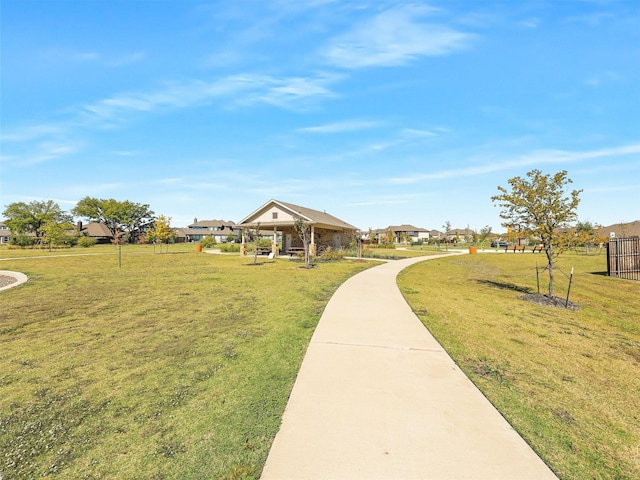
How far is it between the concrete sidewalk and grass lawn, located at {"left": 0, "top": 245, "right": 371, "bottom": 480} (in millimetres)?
304

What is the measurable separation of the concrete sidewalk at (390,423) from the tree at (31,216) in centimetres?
7340

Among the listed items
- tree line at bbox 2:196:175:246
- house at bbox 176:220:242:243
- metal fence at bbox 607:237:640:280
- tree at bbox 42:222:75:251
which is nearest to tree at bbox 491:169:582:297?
metal fence at bbox 607:237:640:280

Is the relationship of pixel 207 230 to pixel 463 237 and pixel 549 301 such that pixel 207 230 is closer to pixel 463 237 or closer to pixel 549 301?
pixel 463 237

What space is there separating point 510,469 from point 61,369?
20.4ft

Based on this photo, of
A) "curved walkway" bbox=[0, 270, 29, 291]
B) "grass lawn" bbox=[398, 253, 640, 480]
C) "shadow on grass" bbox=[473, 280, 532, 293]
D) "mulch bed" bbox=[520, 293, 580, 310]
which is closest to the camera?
"grass lawn" bbox=[398, 253, 640, 480]

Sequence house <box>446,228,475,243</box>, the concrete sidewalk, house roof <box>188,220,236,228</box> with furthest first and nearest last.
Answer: house roof <box>188,220,236,228</box>, house <box>446,228,475,243</box>, the concrete sidewalk

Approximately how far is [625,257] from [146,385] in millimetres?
22534

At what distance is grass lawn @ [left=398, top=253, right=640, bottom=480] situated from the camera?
9.59 feet

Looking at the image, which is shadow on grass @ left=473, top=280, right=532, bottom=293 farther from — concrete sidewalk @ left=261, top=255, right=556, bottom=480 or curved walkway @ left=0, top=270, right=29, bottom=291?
curved walkway @ left=0, top=270, right=29, bottom=291

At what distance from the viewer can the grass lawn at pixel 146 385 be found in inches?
107

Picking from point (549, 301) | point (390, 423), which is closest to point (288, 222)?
point (549, 301)

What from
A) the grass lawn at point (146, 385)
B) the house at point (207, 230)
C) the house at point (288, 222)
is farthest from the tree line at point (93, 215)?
the grass lawn at point (146, 385)

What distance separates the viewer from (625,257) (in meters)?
15.6

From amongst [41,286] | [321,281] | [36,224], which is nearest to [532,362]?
[321,281]
